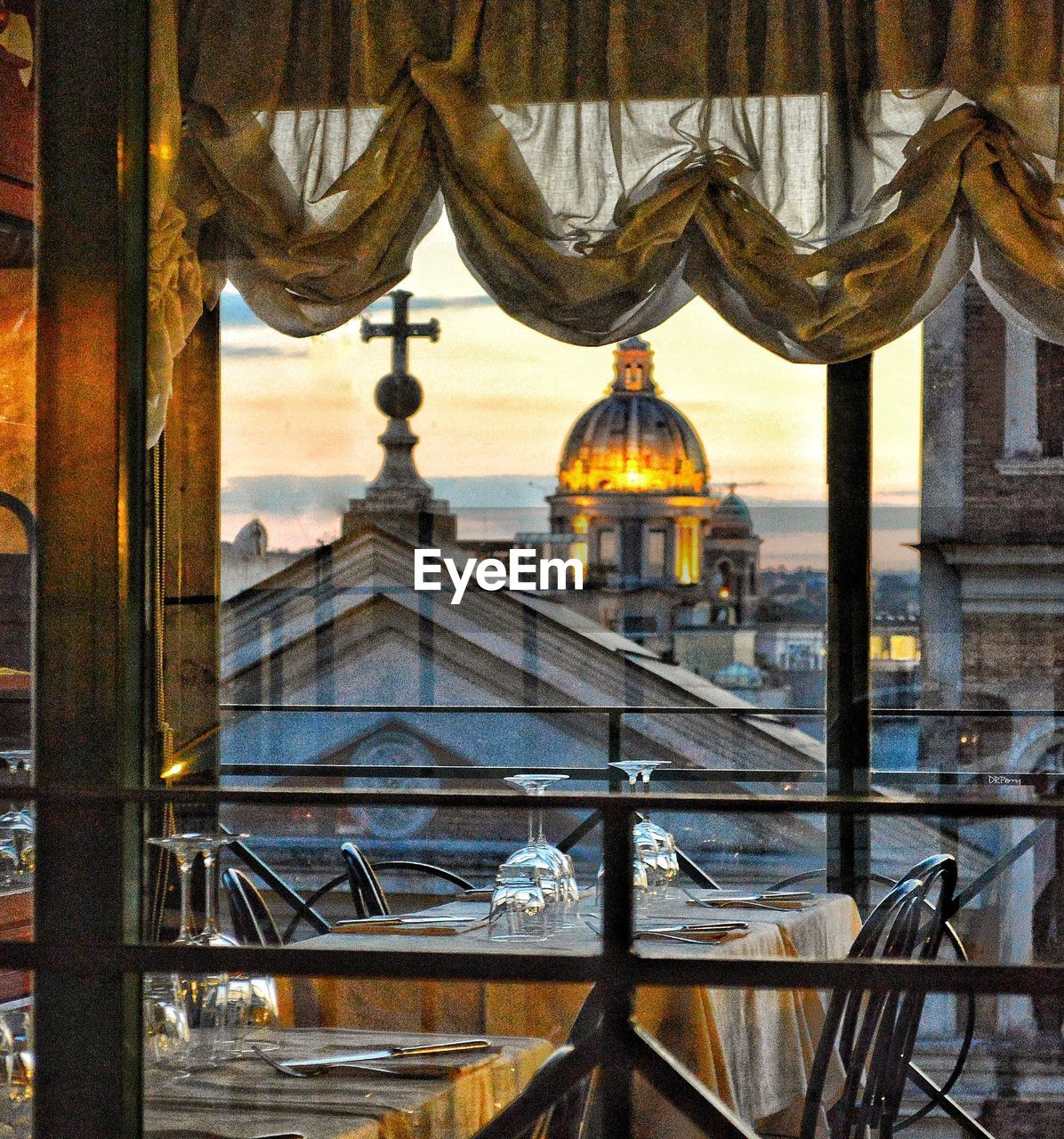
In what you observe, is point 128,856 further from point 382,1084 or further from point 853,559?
point 853,559

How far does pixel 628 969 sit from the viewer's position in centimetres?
247

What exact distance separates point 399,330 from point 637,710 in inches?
76.1

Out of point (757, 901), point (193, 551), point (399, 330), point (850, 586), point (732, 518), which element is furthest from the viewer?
point (732, 518)

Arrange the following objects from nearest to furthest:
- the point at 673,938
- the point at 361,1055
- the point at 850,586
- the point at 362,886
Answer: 1. the point at 361,1055
2. the point at 673,938
3. the point at 850,586
4. the point at 362,886

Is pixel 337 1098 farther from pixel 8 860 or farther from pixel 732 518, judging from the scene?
pixel 732 518

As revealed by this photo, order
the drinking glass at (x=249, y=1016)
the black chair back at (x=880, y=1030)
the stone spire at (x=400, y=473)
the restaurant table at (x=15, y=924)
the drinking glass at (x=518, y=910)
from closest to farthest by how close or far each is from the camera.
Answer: the drinking glass at (x=249, y=1016) → the black chair back at (x=880, y=1030) → the drinking glass at (x=518, y=910) → the restaurant table at (x=15, y=924) → the stone spire at (x=400, y=473)

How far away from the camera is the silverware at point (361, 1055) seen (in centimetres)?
264

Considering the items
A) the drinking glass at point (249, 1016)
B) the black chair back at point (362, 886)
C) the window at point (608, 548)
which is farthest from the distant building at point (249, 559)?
the drinking glass at point (249, 1016)

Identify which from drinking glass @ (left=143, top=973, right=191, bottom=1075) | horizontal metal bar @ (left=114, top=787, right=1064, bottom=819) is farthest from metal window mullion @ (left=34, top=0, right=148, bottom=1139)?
horizontal metal bar @ (left=114, top=787, right=1064, bottom=819)

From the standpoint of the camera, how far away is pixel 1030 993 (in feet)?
7.66

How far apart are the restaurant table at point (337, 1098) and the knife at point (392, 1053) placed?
0.08 feet

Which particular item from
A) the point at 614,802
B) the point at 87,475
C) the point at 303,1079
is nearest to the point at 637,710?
the point at 87,475

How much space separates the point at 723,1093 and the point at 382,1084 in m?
1.21

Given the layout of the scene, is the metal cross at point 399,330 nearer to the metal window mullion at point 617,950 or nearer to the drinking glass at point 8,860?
the drinking glass at point 8,860
